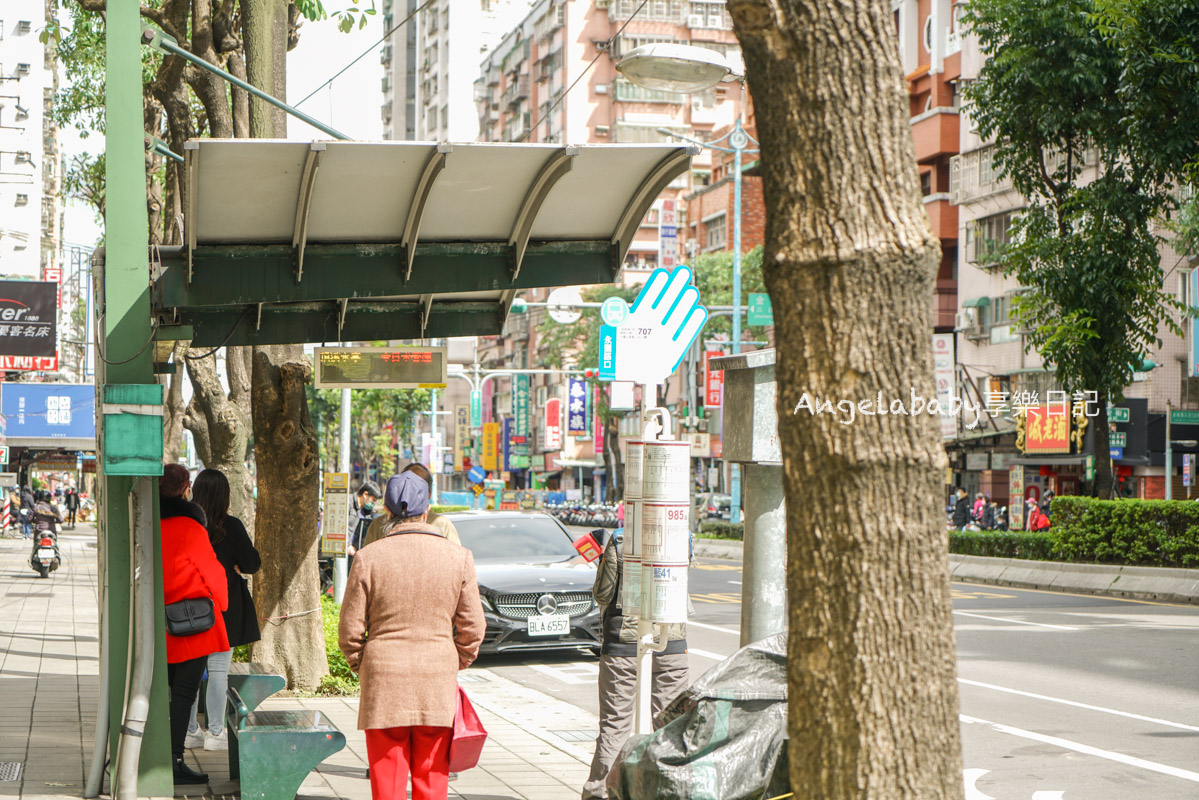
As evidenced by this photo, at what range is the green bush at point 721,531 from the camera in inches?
1597

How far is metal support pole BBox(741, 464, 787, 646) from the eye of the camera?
19.6 feet

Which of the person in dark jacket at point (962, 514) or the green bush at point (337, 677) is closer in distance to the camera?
the green bush at point (337, 677)

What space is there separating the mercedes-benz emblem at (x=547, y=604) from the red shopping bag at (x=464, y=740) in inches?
339

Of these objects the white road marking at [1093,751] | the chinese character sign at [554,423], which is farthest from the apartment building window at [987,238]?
the chinese character sign at [554,423]

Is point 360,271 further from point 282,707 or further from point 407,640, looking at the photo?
point 282,707

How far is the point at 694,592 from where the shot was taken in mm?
23391

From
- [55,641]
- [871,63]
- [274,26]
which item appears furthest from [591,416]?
[871,63]

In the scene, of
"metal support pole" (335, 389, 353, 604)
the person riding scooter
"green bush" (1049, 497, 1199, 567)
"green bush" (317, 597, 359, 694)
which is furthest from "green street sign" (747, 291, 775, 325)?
"green bush" (317, 597, 359, 694)

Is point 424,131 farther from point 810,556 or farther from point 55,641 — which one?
point 810,556

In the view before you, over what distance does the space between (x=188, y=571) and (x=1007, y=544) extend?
2368 centimetres

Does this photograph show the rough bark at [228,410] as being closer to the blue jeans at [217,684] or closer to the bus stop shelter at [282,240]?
the bus stop shelter at [282,240]

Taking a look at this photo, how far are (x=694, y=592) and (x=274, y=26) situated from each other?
14.3m

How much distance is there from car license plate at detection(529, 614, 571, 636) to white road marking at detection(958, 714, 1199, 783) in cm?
491

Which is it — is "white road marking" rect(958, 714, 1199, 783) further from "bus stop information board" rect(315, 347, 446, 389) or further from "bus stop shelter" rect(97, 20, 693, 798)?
"bus stop information board" rect(315, 347, 446, 389)
